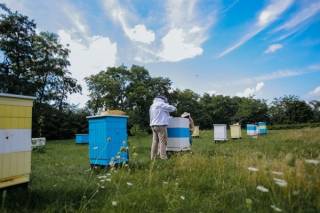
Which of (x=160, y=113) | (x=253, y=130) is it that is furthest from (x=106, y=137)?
(x=253, y=130)

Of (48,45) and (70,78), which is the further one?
(70,78)

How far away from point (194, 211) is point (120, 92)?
51743 mm

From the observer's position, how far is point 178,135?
329 inches

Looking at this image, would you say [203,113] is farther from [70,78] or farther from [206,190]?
[206,190]

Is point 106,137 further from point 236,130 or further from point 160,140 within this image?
point 236,130

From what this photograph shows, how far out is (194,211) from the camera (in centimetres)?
317

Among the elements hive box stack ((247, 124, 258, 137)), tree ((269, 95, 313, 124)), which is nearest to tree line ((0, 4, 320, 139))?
tree ((269, 95, 313, 124))

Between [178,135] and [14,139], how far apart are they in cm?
505

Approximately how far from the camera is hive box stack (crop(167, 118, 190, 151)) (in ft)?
27.4

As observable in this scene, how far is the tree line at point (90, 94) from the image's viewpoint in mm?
32344

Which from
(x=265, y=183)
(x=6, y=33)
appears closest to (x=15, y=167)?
(x=265, y=183)

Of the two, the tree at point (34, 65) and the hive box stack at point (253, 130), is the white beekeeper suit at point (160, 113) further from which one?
the tree at point (34, 65)

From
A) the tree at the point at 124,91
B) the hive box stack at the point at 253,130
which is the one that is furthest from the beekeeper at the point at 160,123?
the tree at the point at 124,91

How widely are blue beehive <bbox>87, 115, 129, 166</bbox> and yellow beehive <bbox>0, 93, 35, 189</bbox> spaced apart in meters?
2.13
